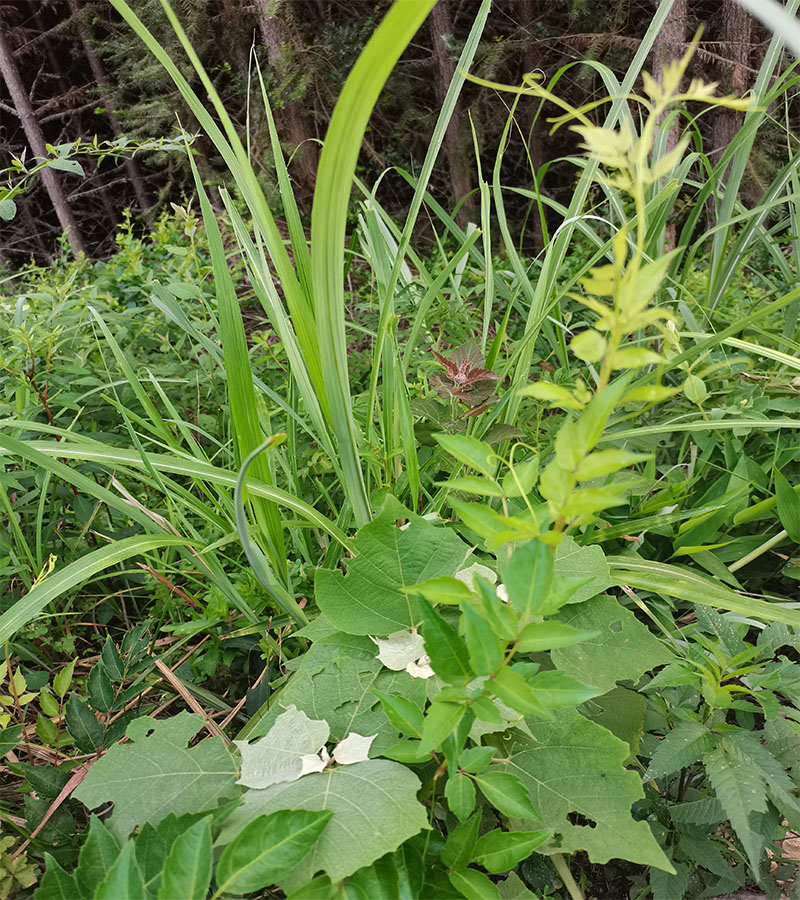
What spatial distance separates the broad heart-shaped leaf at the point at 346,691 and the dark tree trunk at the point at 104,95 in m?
4.68

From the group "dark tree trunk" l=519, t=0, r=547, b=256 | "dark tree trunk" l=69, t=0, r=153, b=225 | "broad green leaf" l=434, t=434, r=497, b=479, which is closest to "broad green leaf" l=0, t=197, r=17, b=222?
"broad green leaf" l=434, t=434, r=497, b=479

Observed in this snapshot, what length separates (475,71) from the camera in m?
3.79

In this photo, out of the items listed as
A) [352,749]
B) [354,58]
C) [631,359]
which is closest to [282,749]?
[352,749]

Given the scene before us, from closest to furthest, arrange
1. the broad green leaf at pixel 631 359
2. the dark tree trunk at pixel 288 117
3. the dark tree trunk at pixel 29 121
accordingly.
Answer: the broad green leaf at pixel 631 359 → the dark tree trunk at pixel 288 117 → the dark tree trunk at pixel 29 121

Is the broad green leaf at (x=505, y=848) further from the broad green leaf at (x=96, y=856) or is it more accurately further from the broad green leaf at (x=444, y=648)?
the broad green leaf at (x=96, y=856)

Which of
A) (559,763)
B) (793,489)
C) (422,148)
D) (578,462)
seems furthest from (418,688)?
(422,148)

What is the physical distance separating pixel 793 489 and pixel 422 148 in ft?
16.3

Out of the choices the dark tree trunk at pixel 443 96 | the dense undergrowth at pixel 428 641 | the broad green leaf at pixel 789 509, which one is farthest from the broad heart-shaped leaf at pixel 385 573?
the dark tree trunk at pixel 443 96

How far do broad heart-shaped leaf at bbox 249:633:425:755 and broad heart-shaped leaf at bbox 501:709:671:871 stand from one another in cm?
10

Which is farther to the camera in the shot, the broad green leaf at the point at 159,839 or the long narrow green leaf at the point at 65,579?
the long narrow green leaf at the point at 65,579

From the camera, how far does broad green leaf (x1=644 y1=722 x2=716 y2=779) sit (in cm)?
48

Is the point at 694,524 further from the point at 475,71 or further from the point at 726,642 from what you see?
the point at 475,71

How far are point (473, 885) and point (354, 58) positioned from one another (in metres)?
4.62

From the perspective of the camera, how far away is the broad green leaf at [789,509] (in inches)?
28.5
